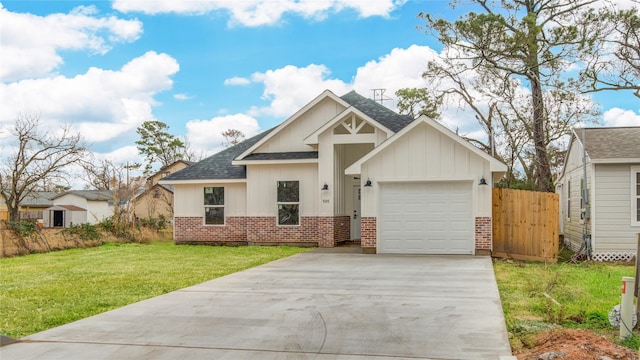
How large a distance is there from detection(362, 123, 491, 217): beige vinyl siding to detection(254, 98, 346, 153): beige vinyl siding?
4.72 metres

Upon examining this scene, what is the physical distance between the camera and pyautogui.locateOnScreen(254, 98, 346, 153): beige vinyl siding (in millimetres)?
20844

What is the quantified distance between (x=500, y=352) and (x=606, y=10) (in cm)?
1600

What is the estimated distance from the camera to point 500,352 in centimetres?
597

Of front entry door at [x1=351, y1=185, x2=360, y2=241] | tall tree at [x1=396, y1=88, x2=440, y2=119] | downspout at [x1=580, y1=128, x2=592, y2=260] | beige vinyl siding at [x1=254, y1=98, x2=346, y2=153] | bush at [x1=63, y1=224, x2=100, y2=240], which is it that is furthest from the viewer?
tall tree at [x1=396, y1=88, x2=440, y2=119]

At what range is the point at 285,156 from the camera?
20.4 m

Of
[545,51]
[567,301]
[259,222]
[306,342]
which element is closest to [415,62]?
[545,51]

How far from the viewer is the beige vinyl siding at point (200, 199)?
21672 mm

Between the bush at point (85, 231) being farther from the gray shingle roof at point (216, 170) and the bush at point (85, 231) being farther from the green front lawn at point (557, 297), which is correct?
the green front lawn at point (557, 297)

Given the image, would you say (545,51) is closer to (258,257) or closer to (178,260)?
(258,257)

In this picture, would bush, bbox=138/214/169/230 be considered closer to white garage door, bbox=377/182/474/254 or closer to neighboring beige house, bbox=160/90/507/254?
neighboring beige house, bbox=160/90/507/254

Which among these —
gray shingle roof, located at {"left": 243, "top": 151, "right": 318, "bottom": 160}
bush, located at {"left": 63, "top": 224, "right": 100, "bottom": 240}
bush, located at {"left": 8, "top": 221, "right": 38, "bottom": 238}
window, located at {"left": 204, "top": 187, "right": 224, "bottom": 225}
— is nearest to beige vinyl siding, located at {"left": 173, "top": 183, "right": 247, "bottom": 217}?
window, located at {"left": 204, "top": 187, "right": 224, "bottom": 225}

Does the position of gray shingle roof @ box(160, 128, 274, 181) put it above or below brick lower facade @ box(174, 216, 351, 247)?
above

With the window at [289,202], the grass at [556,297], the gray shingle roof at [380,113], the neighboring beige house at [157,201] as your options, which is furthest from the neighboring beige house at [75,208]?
the grass at [556,297]

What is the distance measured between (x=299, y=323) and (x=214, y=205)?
15.1m
